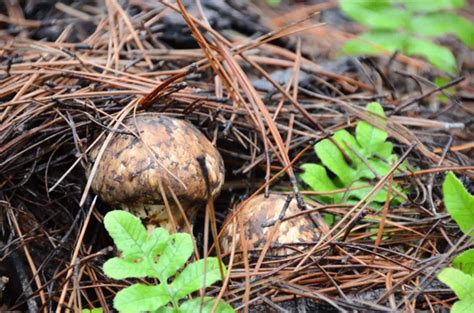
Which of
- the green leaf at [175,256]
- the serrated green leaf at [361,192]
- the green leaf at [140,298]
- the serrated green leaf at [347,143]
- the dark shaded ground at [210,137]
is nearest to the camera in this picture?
the green leaf at [140,298]

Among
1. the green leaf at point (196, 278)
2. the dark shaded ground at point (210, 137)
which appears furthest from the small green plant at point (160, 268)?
the dark shaded ground at point (210, 137)

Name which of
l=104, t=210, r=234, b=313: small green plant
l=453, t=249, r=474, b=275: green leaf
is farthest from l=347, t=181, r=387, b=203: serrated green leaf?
l=104, t=210, r=234, b=313: small green plant

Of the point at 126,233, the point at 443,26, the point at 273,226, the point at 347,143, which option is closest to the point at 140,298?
the point at 126,233

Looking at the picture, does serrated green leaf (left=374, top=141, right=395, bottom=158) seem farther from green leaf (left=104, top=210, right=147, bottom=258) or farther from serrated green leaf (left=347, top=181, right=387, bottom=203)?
green leaf (left=104, top=210, right=147, bottom=258)

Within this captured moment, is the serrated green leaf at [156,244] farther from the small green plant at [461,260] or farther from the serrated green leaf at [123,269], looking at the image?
the small green plant at [461,260]

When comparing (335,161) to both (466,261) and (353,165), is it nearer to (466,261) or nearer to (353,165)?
(353,165)

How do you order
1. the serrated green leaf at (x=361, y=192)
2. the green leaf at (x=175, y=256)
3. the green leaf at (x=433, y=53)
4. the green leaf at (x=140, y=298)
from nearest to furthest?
the green leaf at (x=140, y=298), the green leaf at (x=175, y=256), the serrated green leaf at (x=361, y=192), the green leaf at (x=433, y=53)

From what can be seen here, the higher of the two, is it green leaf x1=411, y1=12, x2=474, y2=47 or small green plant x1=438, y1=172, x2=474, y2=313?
green leaf x1=411, y1=12, x2=474, y2=47
